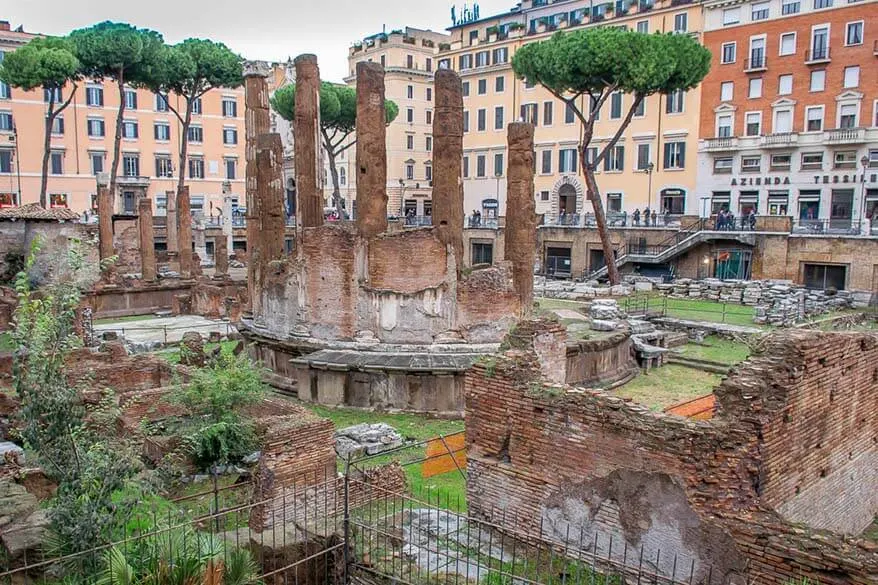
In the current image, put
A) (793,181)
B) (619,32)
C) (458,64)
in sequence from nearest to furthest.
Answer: (619,32)
(793,181)
(458,64)

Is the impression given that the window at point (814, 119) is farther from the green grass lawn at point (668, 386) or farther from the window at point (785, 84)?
the green grass lawn at point (668, 386)

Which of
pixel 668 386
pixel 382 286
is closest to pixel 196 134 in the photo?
pixel 382 286

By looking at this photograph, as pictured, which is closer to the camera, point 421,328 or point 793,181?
point 421,328

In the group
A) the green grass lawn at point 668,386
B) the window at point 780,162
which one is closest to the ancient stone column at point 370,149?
the green grass lawn at point 668,386

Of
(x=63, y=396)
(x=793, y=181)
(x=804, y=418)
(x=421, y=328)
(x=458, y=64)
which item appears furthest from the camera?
(x=458, y=64)

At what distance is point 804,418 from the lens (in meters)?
7.36

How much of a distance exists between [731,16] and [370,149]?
99.5 ft

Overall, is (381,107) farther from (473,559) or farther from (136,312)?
(136,312)

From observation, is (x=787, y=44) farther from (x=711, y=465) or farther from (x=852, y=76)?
(x=711, y=465)

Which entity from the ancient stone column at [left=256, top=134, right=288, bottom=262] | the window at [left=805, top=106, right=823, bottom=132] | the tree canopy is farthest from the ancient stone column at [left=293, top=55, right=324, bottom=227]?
the window at [left=805, top=106, right=823, bottom=132]

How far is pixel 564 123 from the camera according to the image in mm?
44969

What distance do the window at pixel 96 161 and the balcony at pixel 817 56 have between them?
41.3 metres

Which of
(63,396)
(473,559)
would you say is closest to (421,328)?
(473,559)

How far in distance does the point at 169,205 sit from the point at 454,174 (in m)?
25.7
